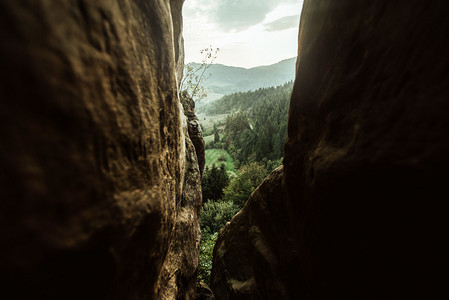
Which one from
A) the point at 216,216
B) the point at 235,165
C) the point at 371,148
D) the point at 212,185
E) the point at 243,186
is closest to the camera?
the point at 371,148

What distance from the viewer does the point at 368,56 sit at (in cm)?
192

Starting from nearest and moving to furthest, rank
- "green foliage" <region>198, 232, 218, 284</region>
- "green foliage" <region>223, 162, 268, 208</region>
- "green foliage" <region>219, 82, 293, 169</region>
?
1. "green foliage" <region>198, 232, 218, 284</region>
2. "green foliage" <region>223, 162, 268, 208</region>
3. "green foliage" <region>219, 82, 293, 169</region>

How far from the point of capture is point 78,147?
4.75 feet

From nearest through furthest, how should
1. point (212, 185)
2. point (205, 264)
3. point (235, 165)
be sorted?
1. point (205, 264)
2. point (212, 185)
3. point (235, 165)

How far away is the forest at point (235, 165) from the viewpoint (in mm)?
14914

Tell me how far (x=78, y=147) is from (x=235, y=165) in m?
45.1

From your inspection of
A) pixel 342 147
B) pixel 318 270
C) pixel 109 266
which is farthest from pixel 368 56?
pixel 109 266

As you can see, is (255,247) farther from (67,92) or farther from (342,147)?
(67,92)

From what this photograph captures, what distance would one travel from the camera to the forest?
14.9 meters

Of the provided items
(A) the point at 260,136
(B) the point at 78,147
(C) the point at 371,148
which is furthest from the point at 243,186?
(A) the point at 260,136

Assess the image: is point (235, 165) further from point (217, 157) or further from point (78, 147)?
point (78, 147)

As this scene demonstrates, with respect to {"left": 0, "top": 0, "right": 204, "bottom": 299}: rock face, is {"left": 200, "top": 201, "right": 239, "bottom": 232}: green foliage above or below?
below

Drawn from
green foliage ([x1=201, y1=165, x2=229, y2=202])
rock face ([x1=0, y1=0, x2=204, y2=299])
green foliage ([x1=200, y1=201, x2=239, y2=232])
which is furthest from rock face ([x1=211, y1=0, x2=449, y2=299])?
green foliage ([x1=201, y1=165, x2=229, y2=202])

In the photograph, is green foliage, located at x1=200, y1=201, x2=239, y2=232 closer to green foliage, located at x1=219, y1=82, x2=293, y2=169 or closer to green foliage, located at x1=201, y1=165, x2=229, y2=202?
green foliage, located at x1=201, y1=165, x2=229, y2=202
